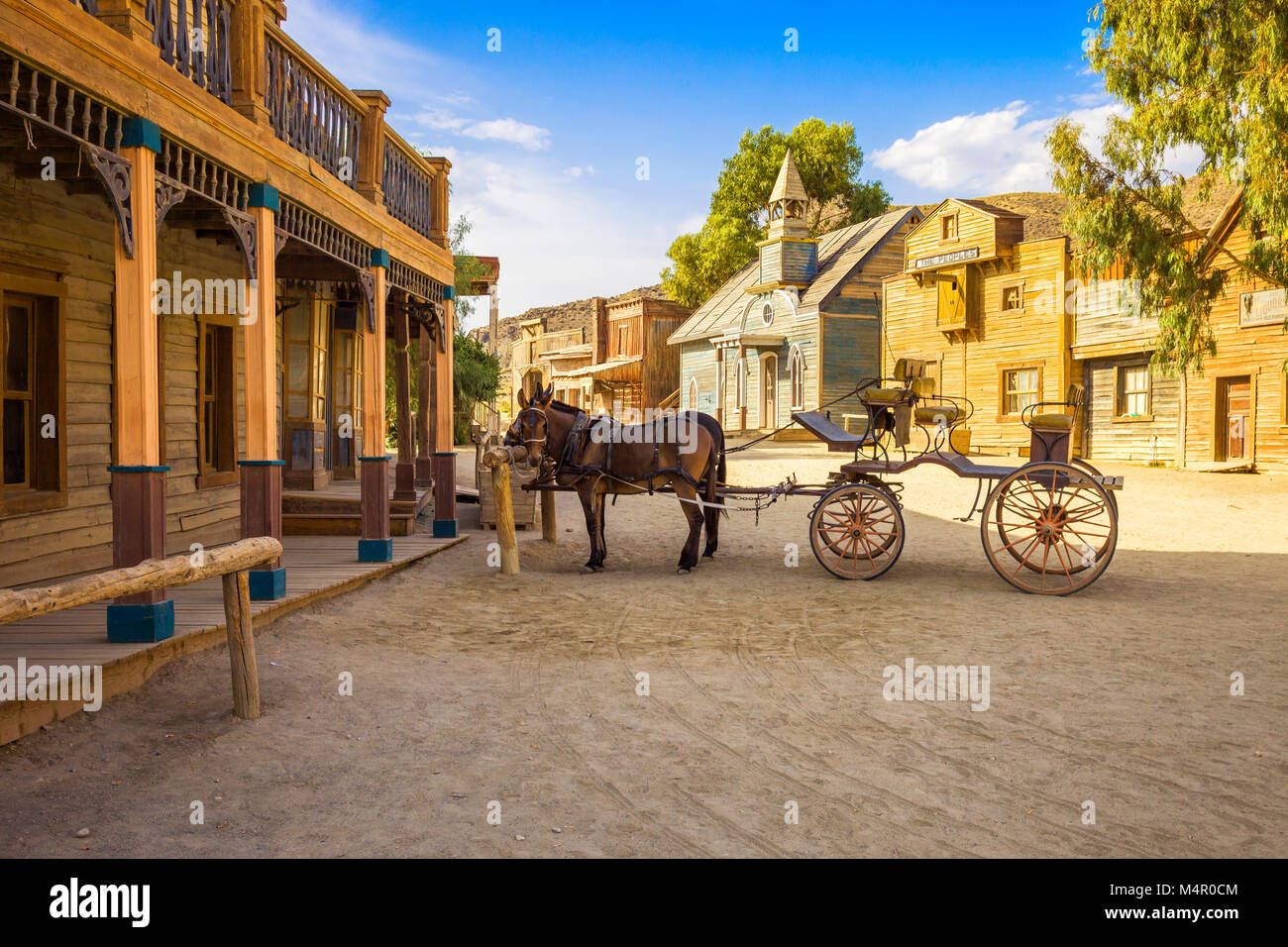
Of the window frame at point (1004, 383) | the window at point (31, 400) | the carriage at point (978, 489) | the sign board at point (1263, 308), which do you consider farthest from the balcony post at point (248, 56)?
the window frame at point (1004, 383)

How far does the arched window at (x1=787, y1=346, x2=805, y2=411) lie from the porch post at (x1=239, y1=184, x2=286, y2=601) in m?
26.9

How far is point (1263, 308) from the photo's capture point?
20641mm

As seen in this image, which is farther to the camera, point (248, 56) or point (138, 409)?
point (248, 56)

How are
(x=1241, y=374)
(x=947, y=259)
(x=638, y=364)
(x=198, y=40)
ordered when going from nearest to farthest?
(x=198, y=40)
(x=1241, y=374)
(x=947, y=259)
(x=638, y=364)

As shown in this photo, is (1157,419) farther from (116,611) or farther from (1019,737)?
(116,611)

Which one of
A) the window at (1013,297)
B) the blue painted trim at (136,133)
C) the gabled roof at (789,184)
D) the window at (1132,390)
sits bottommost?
the window at (1132,390)

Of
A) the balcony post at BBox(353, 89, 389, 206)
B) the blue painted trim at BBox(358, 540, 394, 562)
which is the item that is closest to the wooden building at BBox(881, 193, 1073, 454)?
the balcony post at BBox(353, 89, 389, 206)

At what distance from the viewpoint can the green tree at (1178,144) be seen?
1659 cm

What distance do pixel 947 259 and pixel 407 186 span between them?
2032cm

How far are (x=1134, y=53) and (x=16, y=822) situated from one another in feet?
70.9

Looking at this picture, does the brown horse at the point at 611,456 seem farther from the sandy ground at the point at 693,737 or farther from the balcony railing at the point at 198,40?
the balcony railing at the point at 198,40

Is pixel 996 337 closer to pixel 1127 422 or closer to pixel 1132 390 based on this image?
pixel 1132 390

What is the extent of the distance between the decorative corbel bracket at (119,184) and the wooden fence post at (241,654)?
7.38 feet

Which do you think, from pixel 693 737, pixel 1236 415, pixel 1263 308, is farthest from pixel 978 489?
pixel 1236 415
